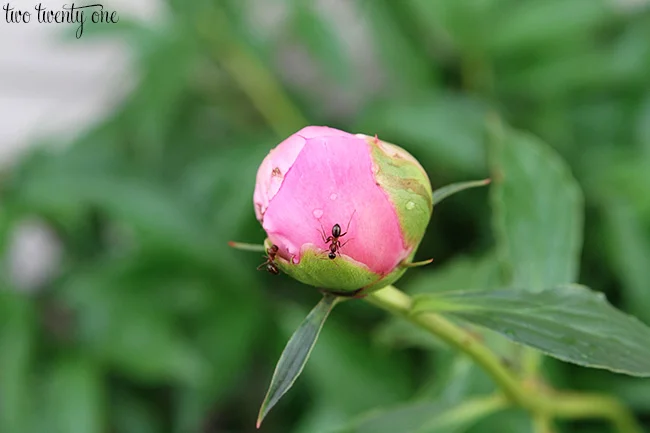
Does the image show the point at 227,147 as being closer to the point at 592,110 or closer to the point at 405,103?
the point at 405,103

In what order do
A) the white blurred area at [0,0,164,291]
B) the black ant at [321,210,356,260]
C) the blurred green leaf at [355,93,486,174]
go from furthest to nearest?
the white blurred area at [0,0,164,291] → the blurred green leaf at [355,93,486,174] → the black ant at [321,210,356,260]

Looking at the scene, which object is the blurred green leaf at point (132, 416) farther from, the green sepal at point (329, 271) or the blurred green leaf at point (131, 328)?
the green sepal at point (329, 271)

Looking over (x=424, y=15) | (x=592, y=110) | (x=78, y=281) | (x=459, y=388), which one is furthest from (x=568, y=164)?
(x=78, y=281)

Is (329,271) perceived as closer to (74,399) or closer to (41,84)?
(74,399)

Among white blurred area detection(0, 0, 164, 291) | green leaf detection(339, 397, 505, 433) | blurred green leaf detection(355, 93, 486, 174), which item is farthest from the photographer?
white blurred area detection(0, 0, 164, 291)

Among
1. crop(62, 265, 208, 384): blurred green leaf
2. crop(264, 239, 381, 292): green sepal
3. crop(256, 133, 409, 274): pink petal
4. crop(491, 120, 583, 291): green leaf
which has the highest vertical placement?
crop(256, 133, 409, 274): pink petal

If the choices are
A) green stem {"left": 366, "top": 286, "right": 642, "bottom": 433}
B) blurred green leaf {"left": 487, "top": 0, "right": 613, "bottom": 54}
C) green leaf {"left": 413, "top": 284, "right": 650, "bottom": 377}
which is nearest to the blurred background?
blurred green leaf {"left": 487, "top": 0, "right": 613, "bottom": 54}

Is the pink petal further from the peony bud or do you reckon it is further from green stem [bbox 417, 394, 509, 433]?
green stem [bbox 417, 394, 509, 433]
